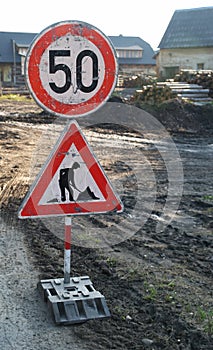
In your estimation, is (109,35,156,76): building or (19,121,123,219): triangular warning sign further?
(109,35,156,76): building

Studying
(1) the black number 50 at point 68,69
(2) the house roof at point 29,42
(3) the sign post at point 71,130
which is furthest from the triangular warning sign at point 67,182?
(2) the house roof at point 29,42

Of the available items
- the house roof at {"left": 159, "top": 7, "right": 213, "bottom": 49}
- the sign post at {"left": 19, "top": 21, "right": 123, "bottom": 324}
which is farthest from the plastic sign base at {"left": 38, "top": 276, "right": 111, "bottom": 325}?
the house roof at {"left": 159, "top": 7, "right": 213, "bottom": 49}

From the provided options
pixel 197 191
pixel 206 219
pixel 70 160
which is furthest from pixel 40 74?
pixel 197 191

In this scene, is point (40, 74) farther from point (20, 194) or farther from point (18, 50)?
point (18, 50)

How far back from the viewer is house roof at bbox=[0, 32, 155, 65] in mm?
57500

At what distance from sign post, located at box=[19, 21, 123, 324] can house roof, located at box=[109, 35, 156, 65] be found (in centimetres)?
5977

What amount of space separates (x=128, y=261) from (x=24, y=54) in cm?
5042

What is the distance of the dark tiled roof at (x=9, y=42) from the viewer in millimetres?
56969

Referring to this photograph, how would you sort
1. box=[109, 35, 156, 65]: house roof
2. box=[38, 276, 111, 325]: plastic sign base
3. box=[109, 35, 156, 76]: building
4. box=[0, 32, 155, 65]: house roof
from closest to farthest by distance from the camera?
box=[38, 276, 111, 325]: plastic sign base → box=[0, 32, 155, 65]: house roof → box=[109, 35, 156, 76]: building → box=[109, 35, 156, 65]: house roof

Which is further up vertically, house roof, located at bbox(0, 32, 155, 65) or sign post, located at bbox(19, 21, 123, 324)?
house roof, located at bbox(0, 32, 155, 65)

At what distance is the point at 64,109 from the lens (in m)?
4.37

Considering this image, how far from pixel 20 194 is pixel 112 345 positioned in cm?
468

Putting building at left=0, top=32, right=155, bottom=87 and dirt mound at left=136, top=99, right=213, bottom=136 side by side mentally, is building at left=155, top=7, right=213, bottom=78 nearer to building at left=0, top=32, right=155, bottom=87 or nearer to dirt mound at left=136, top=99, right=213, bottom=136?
building at left=0, top=32, right=155, bottom=87

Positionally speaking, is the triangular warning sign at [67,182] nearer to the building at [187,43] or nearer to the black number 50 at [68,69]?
the black number 50 at [68,69]
